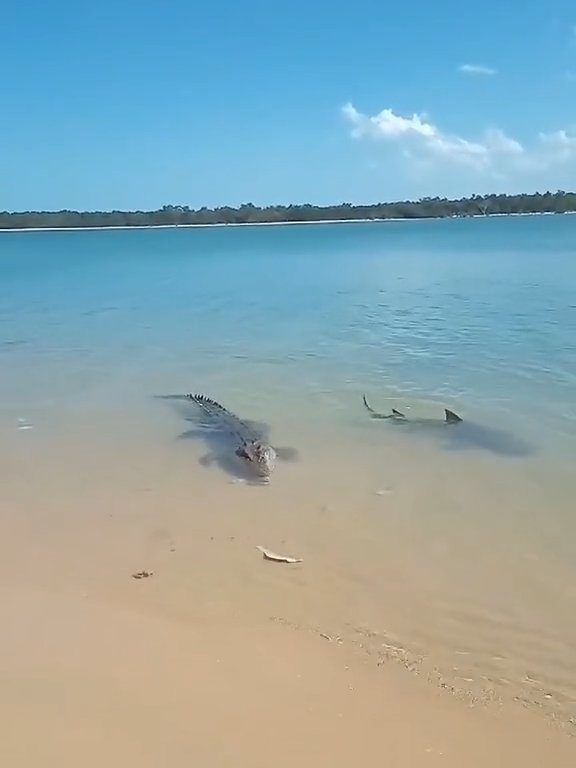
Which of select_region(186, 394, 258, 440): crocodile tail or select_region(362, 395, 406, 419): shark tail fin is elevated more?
select_region(186, 394, 258, 440): crocodile tail

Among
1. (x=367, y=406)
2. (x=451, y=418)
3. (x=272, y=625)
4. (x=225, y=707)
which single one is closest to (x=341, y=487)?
(x=272, y=625)

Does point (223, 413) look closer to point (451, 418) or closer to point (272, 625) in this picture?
point (451, 418)

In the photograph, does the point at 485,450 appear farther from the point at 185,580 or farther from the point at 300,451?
the point at 185,580

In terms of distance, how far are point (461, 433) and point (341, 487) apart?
9.20 feet

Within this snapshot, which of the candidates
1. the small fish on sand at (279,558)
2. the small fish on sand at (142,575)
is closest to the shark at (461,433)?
the small fish on sand at (279,558)

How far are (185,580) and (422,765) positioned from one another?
281 cm

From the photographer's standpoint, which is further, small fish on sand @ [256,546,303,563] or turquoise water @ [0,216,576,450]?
turquoise water @ [0,216,576,450]

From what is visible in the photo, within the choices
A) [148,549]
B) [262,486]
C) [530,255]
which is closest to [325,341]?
[262,486]

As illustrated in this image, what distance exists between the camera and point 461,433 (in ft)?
33.7

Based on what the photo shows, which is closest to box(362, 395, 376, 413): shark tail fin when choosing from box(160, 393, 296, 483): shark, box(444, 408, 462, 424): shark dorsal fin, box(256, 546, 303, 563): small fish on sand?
box(444, 408, 462, 424): shark dorsal fin

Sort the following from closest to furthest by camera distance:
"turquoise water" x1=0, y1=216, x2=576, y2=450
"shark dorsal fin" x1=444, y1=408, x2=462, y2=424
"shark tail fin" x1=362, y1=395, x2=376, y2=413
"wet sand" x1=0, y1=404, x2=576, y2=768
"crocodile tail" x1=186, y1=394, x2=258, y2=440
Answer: "wet sand" x1=0, y1=404, x2=576, y2=768 → "crocodile tail" x1=186, y1=394, x2=258, y2=440 → "shark dorsal fin" x1=444, y1=408, x2=462, y2=424 → "shark tail fin" x1=362, y1=395, x2=376, y2=413 → "turquoise water" x1=0, y1=216, x2=576, y2=450

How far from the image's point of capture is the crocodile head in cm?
863

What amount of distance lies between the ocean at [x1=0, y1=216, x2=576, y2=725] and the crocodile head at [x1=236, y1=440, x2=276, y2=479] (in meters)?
0.21

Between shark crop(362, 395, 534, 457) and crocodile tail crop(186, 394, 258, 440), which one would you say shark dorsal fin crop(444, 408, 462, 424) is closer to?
shark crop(362, 395, 534, 457)
